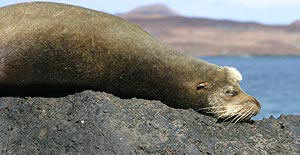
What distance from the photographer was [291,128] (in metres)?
7.21

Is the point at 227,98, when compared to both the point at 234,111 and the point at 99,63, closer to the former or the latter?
the point at 234,111

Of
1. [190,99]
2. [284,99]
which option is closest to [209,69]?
[190,99]

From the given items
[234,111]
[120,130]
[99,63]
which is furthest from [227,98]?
[120,130]

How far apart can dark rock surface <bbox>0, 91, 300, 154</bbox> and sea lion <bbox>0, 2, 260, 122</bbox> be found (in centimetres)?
38

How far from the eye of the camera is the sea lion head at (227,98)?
25.3 ft

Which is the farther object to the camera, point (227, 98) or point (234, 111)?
point (227, 98)

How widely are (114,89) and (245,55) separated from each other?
521 feet

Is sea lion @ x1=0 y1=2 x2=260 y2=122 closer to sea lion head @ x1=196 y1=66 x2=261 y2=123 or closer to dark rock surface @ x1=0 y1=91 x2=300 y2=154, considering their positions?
sea lion head @ x1=196 y1=66 x2=261 y2=123

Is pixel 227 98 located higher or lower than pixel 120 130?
lower

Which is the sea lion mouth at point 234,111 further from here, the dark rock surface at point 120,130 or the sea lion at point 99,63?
the dark rock surface at point 120,130

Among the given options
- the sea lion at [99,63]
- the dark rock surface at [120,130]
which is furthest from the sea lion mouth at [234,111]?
the dark rock surface at [120,130]

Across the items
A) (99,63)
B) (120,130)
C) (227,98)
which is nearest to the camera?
(120,130)

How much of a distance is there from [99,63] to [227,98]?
188 cm

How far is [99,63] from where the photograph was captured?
7352 mm
